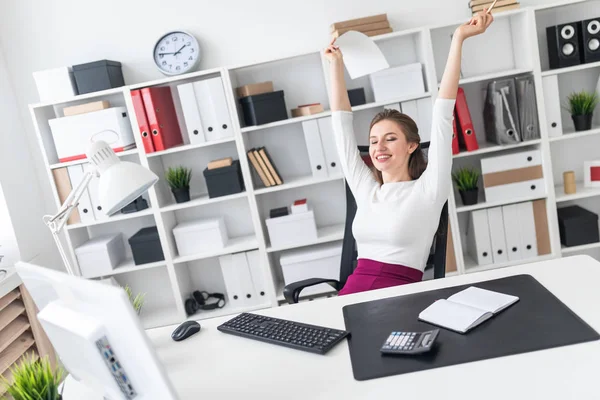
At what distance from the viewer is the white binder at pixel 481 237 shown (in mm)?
3268

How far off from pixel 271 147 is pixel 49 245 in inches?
60.4

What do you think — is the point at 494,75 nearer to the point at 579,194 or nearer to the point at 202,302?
the point at 579,194

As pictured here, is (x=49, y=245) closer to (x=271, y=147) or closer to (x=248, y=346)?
(x=271, y=147)

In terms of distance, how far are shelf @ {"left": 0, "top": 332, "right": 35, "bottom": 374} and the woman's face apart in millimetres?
2026

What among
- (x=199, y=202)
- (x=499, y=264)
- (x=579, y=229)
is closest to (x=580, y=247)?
(x=579, y=229)

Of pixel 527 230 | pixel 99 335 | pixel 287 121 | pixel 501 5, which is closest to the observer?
pixel 99 335

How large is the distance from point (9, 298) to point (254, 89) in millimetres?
1707

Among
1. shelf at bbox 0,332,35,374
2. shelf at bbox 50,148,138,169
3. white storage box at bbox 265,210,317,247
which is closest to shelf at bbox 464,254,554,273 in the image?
white storage box at bbox 265,210,317,247

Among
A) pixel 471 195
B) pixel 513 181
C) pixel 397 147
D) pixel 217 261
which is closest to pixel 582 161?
pixel 513 181

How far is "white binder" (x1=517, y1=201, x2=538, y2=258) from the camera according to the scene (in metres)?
3.24

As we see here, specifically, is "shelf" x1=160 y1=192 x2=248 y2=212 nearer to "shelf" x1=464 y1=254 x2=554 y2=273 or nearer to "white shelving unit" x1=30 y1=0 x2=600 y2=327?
"white shelving unit" x1=30 y1=0 x2=600 y2=327

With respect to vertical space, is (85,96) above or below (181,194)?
above

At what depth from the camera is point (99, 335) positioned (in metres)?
1.05

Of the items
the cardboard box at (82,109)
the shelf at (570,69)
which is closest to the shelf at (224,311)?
the cardboard box at (82,109)
